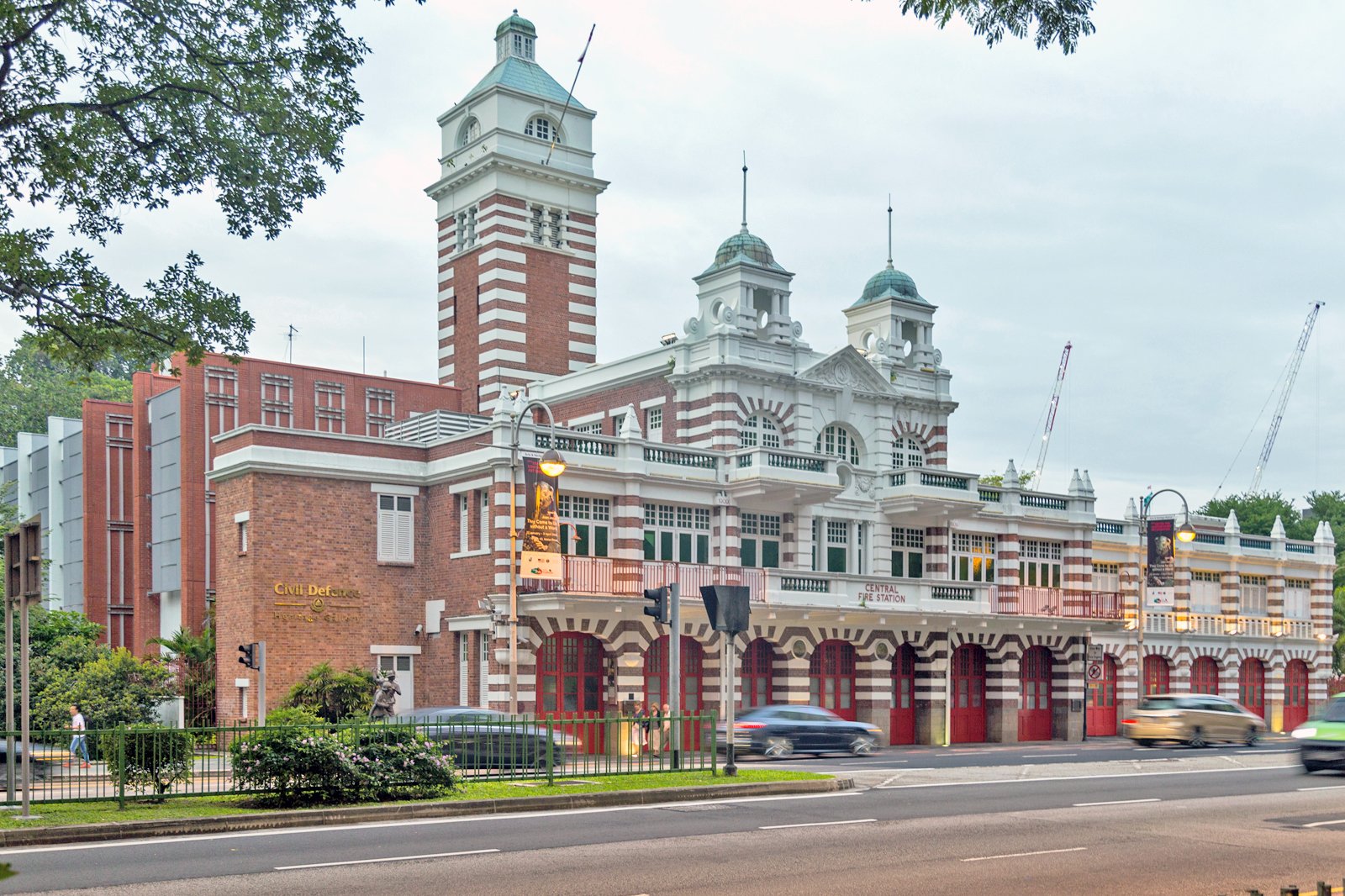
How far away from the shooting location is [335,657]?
1554 inches

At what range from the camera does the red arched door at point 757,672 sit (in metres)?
43.6

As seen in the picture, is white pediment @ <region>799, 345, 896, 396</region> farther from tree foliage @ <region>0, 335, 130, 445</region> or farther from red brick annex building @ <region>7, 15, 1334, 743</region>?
tree foliage @ <region>0, 335, 130, 445</region>

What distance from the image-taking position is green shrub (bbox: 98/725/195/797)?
1931 cm

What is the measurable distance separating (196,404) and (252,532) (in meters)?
9.29

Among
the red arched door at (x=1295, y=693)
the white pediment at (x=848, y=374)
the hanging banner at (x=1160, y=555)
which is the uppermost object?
the white pediment at (x=848, y=374)

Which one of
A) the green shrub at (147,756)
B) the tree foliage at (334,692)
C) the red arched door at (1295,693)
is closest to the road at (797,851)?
the green shrub at (147,756)

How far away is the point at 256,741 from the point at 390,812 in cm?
202

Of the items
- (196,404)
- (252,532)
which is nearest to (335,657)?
(252,532)

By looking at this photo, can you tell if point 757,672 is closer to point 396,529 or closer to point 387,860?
point 396,529

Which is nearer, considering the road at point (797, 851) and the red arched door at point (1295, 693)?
the road at point (797, 851)

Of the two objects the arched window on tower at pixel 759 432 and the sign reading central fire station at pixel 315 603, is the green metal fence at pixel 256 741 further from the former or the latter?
the arched window on tower at pixel 759 432

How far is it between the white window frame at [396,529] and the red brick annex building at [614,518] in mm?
85

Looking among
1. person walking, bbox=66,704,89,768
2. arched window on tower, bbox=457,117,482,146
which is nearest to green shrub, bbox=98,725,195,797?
person walking, bbox=66,704,89,768

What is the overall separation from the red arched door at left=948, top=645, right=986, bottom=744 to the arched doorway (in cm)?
978
